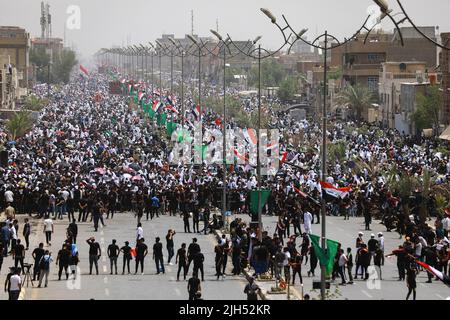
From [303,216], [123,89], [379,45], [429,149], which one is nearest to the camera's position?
[303,216]

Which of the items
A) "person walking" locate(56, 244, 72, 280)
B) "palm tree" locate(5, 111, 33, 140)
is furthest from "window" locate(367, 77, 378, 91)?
"person walking" locate(56, 244, 72, 280)

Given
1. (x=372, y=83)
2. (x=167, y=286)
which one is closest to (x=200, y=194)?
(x=167, y=286)

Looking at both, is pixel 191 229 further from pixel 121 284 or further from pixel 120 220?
pixel 121 284

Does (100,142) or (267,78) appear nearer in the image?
(100,142)

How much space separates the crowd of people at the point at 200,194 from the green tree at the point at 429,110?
8.59 m

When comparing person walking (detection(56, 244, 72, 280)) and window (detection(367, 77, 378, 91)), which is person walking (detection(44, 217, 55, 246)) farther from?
window (detection(367, 77, 378, 91))

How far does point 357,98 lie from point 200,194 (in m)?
56.8

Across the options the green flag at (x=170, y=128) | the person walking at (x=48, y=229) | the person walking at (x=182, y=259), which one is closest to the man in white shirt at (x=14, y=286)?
the person walking at (x=182, y=259)

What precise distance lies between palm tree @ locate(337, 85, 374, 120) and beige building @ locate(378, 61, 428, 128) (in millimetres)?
1031

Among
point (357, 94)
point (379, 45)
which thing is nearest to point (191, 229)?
point (357, 94)

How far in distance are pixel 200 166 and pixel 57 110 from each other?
5124cm

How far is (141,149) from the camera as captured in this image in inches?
2448

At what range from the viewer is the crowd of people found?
31172 millimetres

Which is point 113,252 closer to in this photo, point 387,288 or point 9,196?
point 387,288
